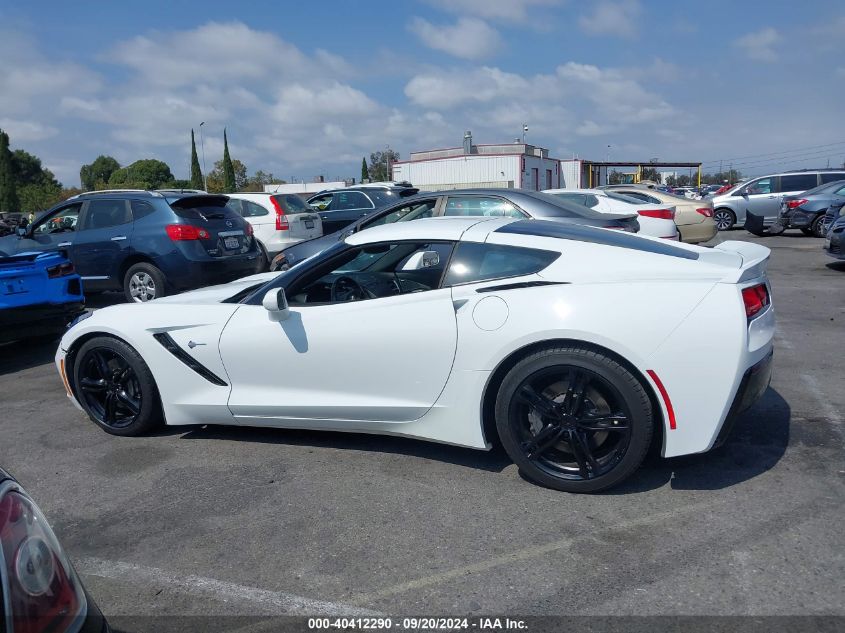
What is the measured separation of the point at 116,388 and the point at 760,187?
19.4 metres

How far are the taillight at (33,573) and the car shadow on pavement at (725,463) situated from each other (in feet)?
8.81

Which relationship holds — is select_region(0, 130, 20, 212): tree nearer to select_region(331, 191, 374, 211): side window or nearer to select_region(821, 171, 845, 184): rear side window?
select_region(331, 191, 374, 211): side window

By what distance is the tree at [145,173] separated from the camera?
8231 centimetres

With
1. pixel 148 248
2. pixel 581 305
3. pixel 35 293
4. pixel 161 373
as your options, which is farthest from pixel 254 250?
pixel 581 305

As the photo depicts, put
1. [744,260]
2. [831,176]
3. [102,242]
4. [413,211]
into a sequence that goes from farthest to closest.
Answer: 1. [831,176]
2. [102,242]
3. [413,211]
4. [744,260]

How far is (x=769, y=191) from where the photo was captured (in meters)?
19.4

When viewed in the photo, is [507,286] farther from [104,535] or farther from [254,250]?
[254,250]

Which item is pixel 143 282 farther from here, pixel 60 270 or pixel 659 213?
pixel 659 213

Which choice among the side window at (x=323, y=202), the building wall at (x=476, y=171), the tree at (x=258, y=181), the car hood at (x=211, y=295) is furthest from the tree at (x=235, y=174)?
the car hood at (x=211, y=295)

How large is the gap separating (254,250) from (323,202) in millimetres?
6306

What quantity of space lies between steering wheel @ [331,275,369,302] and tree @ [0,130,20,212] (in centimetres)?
6175

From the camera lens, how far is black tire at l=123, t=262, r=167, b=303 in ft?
30.3

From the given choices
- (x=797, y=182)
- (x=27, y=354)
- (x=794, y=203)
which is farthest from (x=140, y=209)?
(x=797, y=182)

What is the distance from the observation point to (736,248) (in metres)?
4.37
